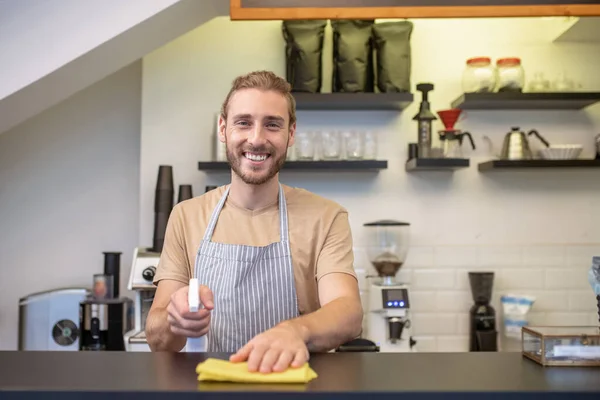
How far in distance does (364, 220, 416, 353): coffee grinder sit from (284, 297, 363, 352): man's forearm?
1.36 meters

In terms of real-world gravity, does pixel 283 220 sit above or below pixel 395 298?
above

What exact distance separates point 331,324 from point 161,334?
418 mm

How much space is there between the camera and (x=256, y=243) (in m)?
1.95

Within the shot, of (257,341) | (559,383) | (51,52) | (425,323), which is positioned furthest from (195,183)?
(559,383)

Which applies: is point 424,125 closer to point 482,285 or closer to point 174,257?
point 482,285

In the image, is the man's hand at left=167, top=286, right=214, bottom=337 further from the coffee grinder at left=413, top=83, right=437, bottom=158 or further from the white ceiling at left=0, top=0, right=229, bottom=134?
the coffee grinder at left=413, top=83, right=437, bottom=158

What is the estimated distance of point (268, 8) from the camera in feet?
7.77

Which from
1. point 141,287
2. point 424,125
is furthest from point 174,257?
point 424,125

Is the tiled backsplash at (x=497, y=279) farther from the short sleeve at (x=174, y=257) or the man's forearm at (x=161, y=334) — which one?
the man's forearm at (x=161, y=334)

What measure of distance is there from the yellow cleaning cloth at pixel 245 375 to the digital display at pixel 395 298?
1896mm

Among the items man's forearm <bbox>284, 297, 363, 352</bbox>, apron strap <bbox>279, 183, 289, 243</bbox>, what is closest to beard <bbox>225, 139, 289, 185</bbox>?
apron strap <bbox>279, 183, 289, 243</bbox>

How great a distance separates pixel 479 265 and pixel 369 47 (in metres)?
1.20

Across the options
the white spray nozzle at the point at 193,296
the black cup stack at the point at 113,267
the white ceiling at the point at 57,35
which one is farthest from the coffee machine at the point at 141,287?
the white spray nozzle at the point at 193,296

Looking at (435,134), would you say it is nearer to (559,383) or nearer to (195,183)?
(195,183)
